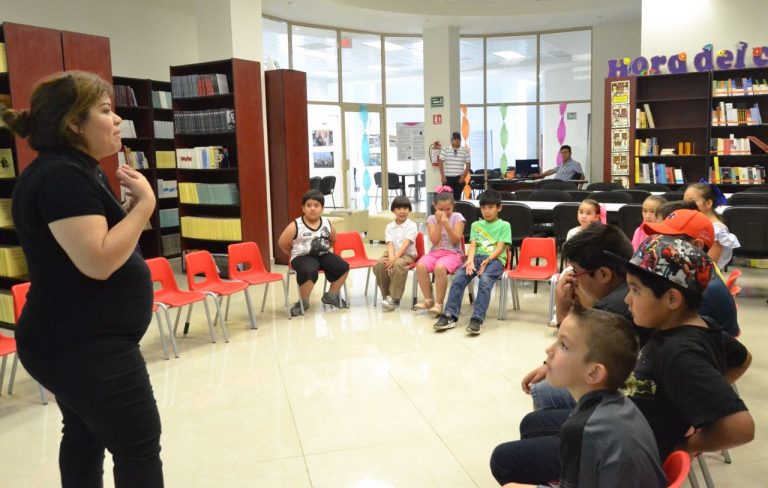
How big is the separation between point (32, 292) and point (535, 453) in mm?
1491

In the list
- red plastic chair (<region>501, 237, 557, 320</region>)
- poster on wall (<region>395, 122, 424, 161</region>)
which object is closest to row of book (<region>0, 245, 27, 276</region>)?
red plastic chair (<region>501, 237, 557, 320</region>)

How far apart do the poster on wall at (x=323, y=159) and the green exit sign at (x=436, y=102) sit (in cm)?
230

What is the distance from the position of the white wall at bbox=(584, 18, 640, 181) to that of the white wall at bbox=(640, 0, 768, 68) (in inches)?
126

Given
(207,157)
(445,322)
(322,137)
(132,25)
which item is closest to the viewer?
(445,322)

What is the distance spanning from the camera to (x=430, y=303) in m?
5.65

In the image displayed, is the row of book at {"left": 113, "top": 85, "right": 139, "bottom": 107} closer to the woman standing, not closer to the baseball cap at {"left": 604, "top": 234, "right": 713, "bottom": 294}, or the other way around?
the woman standing

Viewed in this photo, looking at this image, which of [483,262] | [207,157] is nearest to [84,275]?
[483,262]

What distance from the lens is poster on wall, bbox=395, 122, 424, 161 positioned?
1413cm

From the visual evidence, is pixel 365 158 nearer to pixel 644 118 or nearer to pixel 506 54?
pixel 506 54

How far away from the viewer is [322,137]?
12984 mm

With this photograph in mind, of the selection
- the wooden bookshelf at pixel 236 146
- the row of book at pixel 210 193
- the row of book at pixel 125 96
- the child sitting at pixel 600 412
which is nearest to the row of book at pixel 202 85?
the wooden bookshelf at pixel 236 146

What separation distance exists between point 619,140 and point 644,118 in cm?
49

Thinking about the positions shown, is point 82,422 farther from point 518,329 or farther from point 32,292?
point 518,329

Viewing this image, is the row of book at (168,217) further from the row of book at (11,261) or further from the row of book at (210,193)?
the row of book at (11,261)
